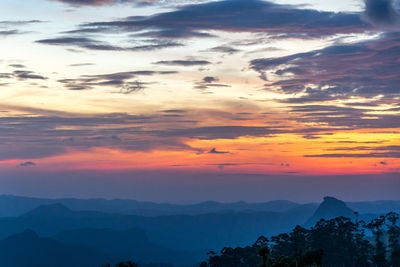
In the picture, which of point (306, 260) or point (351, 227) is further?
point (351, 227)

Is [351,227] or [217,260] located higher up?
[351,227]

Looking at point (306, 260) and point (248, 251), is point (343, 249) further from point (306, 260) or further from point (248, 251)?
point (306, 260)

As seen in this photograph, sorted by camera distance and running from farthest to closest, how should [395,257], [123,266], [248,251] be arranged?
[248,251]
[395,257]
[123,266]

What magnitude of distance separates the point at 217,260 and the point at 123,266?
56457 millimetres

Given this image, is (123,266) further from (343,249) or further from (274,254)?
(343,249)

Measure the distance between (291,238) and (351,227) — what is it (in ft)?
79.7

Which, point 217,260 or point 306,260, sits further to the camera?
point 217,260

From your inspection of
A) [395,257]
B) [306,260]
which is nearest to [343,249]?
[395,257]

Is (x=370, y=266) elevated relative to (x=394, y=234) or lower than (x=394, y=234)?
lower

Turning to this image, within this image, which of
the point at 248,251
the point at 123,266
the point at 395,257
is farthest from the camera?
the point at 248,251

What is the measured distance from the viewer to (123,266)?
99.2 meters

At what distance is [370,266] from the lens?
15062 cm

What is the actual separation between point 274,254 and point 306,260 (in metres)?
40.5

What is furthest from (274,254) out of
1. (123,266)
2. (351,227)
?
(123,266)
